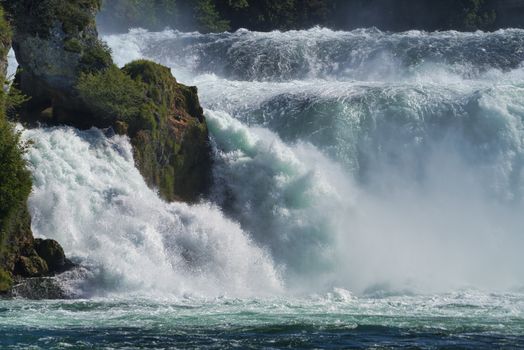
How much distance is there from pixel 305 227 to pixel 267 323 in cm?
1047

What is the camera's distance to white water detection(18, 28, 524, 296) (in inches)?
1215

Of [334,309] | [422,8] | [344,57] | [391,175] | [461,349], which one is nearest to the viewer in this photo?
[461,349]

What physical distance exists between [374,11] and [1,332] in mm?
55164

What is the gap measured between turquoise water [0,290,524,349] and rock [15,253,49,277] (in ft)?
4.92

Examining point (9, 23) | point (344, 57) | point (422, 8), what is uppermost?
point (422, 8)

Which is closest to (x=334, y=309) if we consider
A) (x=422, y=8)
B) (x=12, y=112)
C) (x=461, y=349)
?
(x=461, y=349)

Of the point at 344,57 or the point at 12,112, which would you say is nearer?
the point at 12,112

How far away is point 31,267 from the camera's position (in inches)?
1115

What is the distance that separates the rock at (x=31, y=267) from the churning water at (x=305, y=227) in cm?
64

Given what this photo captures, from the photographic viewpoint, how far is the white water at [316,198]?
3086cm

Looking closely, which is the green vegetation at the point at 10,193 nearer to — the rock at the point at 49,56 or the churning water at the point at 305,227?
the churning water at the point at 305,227

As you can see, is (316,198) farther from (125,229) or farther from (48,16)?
(48,16)

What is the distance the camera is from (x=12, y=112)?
34719 mm

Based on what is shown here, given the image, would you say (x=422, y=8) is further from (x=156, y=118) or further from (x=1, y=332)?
(x=1, y=332)
